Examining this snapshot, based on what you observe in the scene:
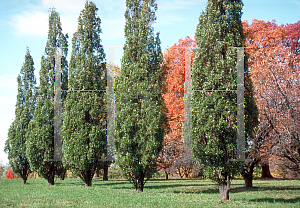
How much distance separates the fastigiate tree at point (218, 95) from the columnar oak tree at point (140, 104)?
270 centimetres

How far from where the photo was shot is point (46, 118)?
59.7 ft

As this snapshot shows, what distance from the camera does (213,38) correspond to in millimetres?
10664

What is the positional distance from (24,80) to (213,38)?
53.1ft

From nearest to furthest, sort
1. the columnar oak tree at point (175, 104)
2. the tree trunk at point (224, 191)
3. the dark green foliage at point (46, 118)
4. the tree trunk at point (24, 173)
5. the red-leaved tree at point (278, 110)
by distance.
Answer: the tree trunk at point (224, 191), the red-leaved tree at point (278, 110), the dark green foliage at point (46, 118), the tree trunk at point (24, 173), the columnar oak tree at point (175, 104)

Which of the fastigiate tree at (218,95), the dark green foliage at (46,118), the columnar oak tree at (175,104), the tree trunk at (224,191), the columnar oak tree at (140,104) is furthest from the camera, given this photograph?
the columnar oak tree at (175,104)

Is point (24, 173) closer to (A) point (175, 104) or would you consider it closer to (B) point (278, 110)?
(A) point (175, 104)

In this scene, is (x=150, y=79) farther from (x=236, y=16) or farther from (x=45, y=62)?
(x=45, y=62)

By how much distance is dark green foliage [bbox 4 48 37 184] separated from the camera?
2044 centimetres

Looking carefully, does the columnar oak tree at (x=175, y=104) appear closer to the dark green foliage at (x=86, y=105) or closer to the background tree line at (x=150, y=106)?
the background tree line at (x=150, y=106)

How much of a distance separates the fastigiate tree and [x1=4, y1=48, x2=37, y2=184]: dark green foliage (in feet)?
47.3

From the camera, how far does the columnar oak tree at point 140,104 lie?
501 inches

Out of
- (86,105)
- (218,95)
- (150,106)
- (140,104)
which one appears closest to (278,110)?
(218,95)

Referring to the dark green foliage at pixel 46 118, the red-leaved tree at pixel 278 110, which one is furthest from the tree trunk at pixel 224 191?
the dark green foliage at pixel 46 118

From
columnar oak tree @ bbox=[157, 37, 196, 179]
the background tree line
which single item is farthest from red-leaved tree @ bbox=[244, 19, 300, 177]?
columnar oak tree @ bbox=[157, 37, 196, 179]
